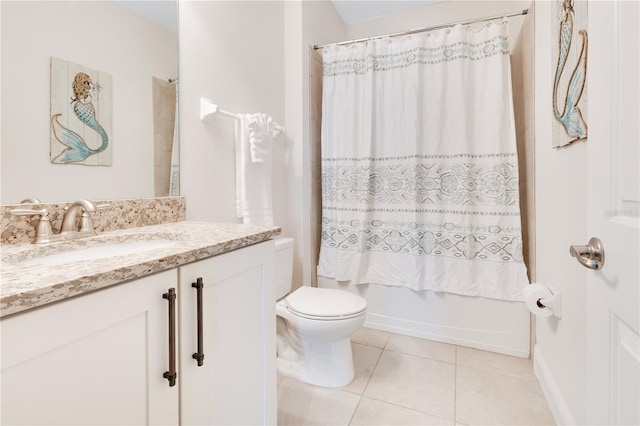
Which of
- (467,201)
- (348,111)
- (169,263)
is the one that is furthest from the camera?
(348,111)

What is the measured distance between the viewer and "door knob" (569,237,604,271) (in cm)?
63

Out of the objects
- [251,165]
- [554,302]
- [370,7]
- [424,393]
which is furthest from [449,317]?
[370,7]

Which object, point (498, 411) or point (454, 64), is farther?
point (454, 64)

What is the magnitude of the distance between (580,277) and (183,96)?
1752 mm

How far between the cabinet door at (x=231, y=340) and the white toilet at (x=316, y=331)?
43 cm

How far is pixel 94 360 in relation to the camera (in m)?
0.55

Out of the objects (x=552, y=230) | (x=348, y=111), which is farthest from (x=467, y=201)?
(x=348, y=111)

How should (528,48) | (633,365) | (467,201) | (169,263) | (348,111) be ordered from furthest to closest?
1. (348,111)
2. (467,201)
3. (528,48)
4. (169,263)
5. (633,365)

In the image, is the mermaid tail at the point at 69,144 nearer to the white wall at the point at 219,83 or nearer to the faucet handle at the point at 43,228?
the faucet handle at the point at 43,228

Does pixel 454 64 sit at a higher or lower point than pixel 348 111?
higher

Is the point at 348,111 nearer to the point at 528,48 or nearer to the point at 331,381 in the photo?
the point at 528,48

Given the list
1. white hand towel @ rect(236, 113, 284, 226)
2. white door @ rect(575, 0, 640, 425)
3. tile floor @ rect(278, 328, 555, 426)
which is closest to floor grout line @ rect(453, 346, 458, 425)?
tile floor @ rect(278, 328, 555, 426)

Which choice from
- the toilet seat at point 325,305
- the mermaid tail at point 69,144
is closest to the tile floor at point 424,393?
the toilet seat at point 325,305

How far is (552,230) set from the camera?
1.37m
